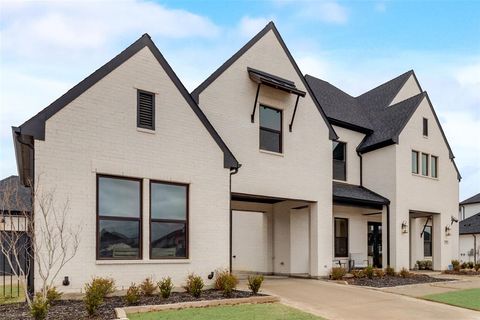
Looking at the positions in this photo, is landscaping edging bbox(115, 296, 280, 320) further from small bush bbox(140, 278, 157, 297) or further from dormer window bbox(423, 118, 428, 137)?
dormer window bbox(423, 118, 428, 137)

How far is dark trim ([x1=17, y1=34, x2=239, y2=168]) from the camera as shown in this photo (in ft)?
36.3

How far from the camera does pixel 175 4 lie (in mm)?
13406

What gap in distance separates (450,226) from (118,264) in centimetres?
1945

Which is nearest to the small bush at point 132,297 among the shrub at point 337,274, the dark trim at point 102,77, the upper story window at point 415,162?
the dark trim at point 102,77

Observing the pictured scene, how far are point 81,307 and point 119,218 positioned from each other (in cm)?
275

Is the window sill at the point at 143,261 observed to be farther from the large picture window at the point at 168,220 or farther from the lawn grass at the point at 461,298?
the lawn grass at the point at 461,298

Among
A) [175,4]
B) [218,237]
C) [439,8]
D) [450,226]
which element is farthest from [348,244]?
[175,4]

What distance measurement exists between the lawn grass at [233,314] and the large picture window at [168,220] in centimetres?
290

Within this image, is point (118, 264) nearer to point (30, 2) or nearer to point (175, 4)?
point (175, 4)

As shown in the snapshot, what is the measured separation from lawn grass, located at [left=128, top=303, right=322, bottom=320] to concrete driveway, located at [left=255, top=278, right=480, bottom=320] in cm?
77

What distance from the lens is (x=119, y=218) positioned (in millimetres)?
12195

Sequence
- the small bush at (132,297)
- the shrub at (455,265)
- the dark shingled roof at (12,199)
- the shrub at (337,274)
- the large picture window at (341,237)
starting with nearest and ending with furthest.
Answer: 1. the small bush at (132,297)
2. the dark shingled roof at (12,199)
3. the shrub at (337,274)
4. the large picture window at (341,237)
5. the shrub at (455,265)

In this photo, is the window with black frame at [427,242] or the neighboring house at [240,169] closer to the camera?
the neighboring house at [240,169]

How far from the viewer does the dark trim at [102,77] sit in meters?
11.1
